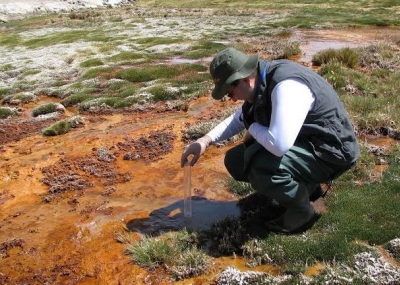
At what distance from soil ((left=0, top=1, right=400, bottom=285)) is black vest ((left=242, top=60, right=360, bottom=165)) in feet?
5.90

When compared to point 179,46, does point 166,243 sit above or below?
above

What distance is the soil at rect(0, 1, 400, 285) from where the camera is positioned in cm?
648

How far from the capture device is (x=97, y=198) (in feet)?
28.0

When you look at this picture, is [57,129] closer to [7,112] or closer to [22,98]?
[7,112]

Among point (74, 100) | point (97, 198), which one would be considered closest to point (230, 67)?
point (97, 198)

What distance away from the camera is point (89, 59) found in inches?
1069

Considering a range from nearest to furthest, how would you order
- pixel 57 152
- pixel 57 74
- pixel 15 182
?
pixel 15 182 < pixel 57 152 < pixel 57 74

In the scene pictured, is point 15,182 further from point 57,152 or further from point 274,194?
point 274,194

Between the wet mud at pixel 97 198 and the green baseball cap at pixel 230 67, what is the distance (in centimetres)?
257

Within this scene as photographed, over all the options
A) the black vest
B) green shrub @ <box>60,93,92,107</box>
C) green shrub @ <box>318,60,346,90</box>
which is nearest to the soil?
the black vest

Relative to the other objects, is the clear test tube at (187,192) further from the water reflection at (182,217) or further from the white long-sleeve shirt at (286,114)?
the white long-sleeve shirt at (286,114)

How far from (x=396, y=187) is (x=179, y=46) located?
23.6 meters

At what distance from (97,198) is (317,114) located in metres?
4.71

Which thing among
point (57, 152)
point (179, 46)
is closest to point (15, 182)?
point (57, 152)
